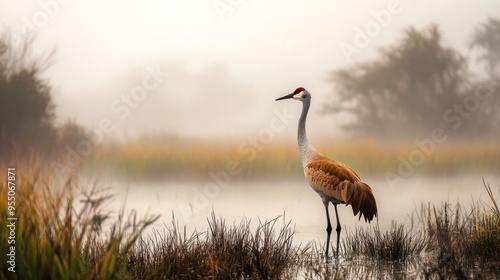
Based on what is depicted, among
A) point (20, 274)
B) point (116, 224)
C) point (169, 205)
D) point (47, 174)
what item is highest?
point (169, 205)


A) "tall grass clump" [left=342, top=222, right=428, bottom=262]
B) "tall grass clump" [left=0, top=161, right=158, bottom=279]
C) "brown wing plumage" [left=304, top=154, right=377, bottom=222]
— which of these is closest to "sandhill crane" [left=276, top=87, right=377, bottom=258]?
"brown wing plumage" [left=304, top=154, right=377, bottom=222]

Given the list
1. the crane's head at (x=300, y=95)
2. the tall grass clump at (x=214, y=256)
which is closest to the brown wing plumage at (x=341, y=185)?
the crane's head at (x=300, y=95)

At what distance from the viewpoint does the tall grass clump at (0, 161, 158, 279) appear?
174 inches

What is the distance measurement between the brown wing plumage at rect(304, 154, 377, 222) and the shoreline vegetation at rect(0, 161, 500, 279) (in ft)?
1.18

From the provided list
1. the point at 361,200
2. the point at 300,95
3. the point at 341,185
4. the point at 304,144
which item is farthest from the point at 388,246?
the point at 300,95

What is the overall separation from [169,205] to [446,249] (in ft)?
27.4

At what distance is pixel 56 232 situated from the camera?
4566 millimetres

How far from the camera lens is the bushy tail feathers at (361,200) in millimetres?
8188

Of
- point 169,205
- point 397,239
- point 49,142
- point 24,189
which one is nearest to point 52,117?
point 49,142

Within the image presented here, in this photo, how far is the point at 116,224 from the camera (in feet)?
14.9

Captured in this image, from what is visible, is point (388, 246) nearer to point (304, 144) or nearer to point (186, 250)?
point (304, 144)

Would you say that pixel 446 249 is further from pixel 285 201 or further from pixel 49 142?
pixel 49 142

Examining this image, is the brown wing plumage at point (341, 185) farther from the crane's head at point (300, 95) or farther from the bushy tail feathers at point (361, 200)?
the crane's head at point (300, 95)

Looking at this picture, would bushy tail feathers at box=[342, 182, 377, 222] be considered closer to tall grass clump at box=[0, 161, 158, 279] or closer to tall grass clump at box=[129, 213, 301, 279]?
tall grass clump at box=[129, 213, 301, 279]
